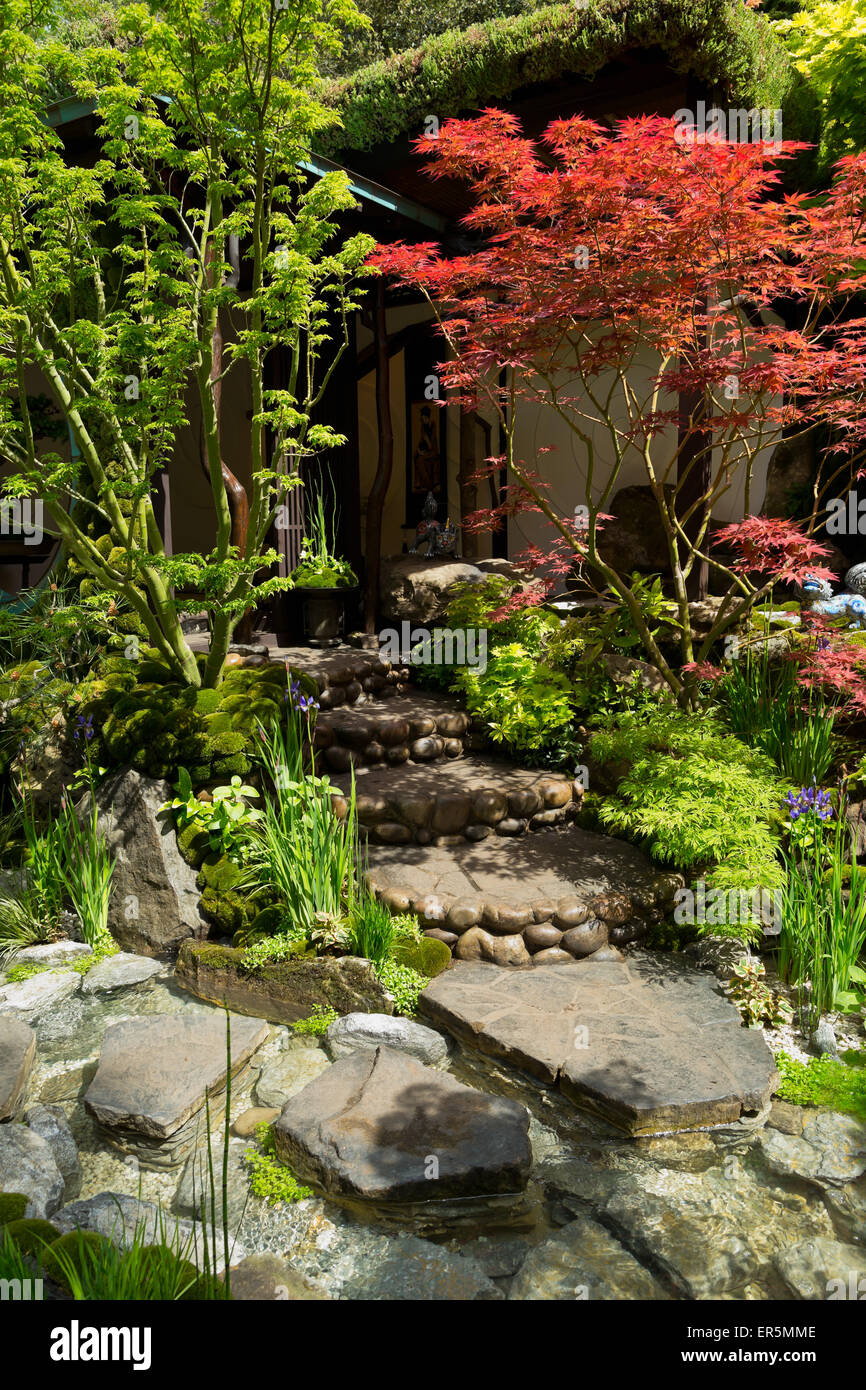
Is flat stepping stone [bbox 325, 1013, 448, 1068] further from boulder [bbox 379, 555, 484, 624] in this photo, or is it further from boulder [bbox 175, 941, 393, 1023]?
boulder [bbox 379, 555, 484, 624]

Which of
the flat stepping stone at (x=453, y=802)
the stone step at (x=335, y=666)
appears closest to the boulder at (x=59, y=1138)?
the flat stepping stone at (x=453, y=802)

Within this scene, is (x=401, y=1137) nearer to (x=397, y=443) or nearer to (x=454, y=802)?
(x=454, y=802)

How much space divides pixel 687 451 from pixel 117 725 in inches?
207

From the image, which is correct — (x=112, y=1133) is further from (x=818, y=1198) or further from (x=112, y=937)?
(x=818, y=1198)

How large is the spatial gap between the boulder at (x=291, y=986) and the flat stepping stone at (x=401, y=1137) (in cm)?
58

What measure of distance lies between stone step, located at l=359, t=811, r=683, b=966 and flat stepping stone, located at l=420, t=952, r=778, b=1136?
5.8 inches

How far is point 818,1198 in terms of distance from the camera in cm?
332

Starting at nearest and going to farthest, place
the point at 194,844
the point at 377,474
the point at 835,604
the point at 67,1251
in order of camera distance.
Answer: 1. the point at 67,1251
2. the point at 194,844
3. the point at 835,604
4. the point at 377,474

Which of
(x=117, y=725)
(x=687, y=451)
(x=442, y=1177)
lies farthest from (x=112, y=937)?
(x=687, y=451)

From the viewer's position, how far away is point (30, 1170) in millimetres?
3268

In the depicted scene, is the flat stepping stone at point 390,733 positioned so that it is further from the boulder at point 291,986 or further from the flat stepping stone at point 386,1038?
the flat stepping stone at point 386,1038

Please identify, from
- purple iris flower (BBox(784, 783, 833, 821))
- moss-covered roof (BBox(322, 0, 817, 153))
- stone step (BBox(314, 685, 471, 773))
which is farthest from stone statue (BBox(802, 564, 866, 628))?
moss-covered roof (BBox(322, 0, 817, 153))

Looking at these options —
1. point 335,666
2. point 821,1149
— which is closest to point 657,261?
point 335,666

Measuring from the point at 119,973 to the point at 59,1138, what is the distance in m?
1.35
